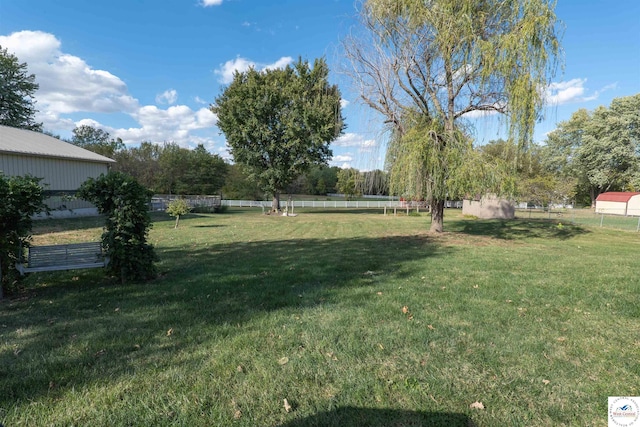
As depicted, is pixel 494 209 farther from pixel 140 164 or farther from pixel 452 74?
pixel 140 164

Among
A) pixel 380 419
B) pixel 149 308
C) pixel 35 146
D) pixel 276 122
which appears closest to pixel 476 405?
pixel 380 419

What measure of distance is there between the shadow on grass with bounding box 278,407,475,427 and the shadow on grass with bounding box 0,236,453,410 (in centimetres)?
148

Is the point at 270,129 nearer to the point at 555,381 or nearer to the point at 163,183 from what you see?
the point at 163,183

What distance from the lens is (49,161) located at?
56.9 ft

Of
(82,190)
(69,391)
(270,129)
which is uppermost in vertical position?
(270,129)

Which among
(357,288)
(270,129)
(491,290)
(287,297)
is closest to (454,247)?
(491,290)

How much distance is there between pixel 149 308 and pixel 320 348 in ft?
8.39

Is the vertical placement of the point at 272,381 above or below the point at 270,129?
below

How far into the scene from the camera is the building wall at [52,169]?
15602 millimetres

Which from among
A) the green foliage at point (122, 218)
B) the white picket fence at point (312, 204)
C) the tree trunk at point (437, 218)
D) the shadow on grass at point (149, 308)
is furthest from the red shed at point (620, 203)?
the green foliage at point (122, 218)

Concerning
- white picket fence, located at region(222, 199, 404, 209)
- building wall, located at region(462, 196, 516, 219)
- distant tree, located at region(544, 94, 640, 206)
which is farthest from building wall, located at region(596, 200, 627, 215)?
white picket fence, located at region(222, 199, 404, 209)

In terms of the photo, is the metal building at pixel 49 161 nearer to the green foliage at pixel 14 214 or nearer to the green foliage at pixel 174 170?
the green foliage at pixel 14 214

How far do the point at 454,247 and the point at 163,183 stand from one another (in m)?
41.7

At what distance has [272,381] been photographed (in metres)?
2.53
